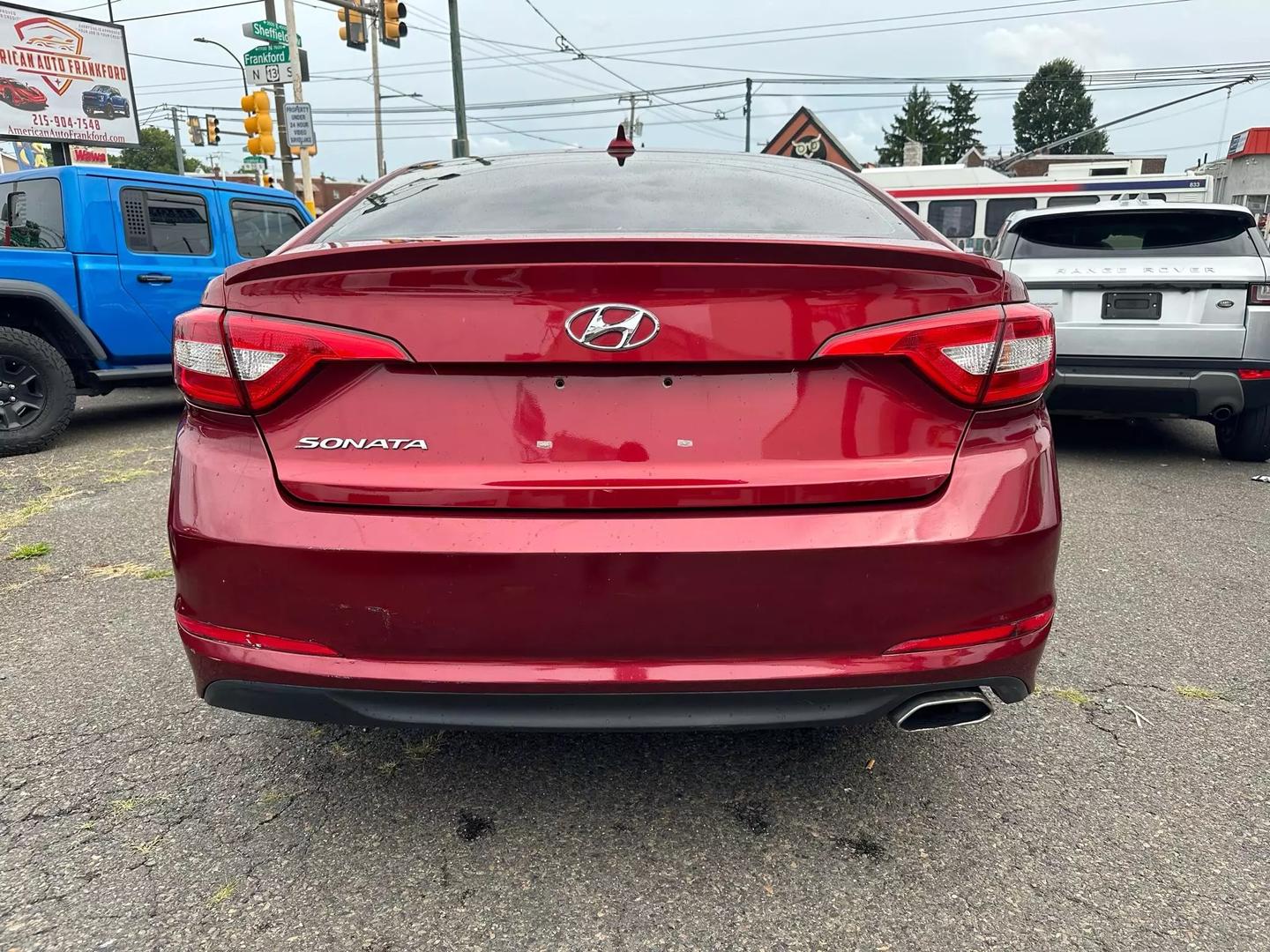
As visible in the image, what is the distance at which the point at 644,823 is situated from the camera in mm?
2039

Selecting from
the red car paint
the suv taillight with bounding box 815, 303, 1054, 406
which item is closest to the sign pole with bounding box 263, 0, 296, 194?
the red car paint

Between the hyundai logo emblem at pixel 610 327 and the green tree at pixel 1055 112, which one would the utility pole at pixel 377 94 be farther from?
the green tree at pixel 1055 112

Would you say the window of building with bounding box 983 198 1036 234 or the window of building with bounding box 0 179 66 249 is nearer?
the window of building with bounding box 0 179 66 249

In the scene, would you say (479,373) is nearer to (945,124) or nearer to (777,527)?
(777,527)

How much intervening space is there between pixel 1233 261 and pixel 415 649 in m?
5.59

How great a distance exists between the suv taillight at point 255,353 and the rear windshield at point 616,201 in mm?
383

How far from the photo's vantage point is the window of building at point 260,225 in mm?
7188

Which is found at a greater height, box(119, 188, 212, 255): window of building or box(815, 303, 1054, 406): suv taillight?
box(119, 188, 212, 255): window of building

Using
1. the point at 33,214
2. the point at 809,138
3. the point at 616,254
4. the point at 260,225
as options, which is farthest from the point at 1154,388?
the point at 809,138

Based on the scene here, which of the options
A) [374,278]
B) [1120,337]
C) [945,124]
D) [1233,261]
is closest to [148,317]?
[374,278]

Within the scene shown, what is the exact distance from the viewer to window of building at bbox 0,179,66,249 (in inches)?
237

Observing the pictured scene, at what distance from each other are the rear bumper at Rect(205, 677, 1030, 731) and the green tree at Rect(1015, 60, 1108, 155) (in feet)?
301

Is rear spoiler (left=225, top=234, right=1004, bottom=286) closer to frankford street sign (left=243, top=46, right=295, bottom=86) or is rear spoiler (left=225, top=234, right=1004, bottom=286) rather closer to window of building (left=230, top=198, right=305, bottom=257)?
window of building (left=230, top=198, right=305, bottom=257)

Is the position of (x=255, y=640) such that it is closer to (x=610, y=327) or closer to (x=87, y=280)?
(x=610, y=327)
